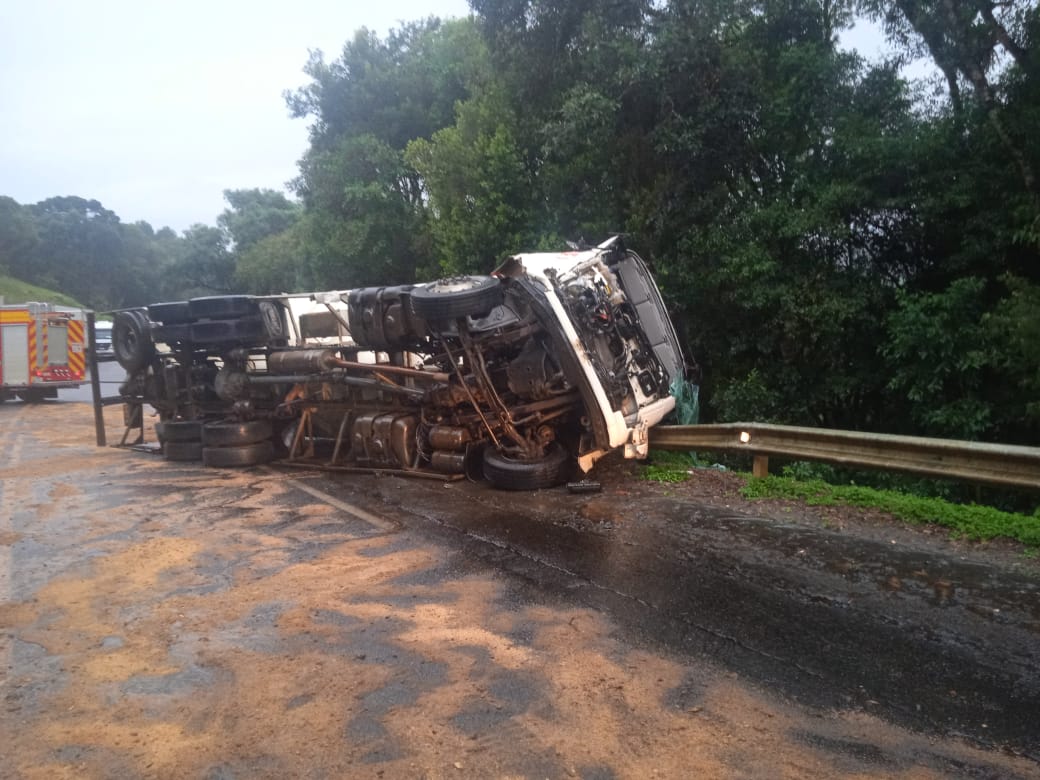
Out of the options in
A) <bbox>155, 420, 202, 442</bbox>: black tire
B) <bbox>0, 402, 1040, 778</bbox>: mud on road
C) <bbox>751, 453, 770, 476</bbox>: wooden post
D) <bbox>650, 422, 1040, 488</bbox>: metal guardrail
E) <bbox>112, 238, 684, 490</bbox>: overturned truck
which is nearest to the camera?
<bbox>0, 402, 1040, 778</bbox>: mud on road

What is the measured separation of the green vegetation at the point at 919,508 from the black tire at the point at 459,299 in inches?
121

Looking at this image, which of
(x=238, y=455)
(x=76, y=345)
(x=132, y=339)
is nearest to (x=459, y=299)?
(x=238, y=455)

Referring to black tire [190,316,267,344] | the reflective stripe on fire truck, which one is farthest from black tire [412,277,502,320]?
the reflective stripe on fire truck

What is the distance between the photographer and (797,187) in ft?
41.5

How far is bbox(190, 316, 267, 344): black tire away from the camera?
35.8ft

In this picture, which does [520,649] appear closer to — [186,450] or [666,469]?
[666,469]

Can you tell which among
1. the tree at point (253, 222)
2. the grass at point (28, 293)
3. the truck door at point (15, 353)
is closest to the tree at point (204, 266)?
the tree at point (253, 222)

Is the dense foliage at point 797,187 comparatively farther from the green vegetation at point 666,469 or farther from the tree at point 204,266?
the tree at point 204,266

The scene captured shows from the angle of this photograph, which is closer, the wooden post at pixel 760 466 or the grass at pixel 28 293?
the wooden post at pixel 760 466

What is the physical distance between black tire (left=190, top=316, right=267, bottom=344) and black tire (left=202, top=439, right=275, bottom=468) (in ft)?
4.52

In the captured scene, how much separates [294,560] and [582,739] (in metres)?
3.36

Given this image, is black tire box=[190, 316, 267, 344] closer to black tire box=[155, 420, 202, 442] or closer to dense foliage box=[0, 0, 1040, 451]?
black tire box=[155, 420, 202, 442]

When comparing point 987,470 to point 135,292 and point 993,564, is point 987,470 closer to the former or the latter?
point 993,564

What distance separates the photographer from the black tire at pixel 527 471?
8.12 meters
